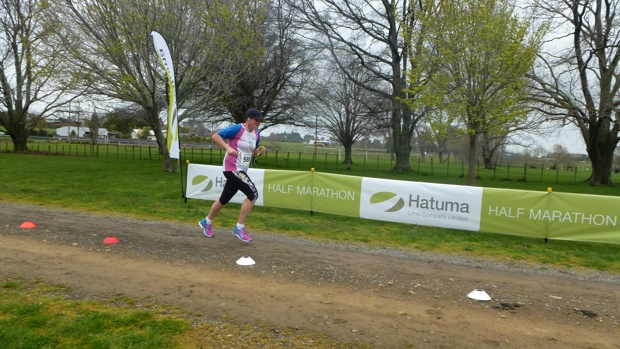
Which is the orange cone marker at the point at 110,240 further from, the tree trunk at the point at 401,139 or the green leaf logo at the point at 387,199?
the tree trunk at the point at 401,139

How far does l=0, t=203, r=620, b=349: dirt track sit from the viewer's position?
4.09 metres

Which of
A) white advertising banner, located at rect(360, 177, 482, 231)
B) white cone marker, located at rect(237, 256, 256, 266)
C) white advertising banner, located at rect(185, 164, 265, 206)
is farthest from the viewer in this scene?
white advertising banner, located at rect(185, 164, 265, 206)

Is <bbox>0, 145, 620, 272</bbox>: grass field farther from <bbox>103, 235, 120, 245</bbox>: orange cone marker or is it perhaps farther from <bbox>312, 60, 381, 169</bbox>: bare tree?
<bbox>312, 60, 381, 169</bbox>: bare tree

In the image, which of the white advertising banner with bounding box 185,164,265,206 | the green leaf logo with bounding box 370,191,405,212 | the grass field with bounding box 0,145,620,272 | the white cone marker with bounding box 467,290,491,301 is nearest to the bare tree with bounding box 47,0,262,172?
the grass field with bounding box 0,145,620,272

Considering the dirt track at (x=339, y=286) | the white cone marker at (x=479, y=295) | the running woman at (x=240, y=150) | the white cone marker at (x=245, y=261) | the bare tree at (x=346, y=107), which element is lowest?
the dirt track at (x=339, y=286)

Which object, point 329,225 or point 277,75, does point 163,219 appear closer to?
point 329,225

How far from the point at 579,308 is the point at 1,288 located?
6.14m

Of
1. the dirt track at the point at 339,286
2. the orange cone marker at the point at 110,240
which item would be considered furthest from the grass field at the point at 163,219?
the orange cone marker at the point at 110,240

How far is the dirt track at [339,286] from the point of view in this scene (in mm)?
4090

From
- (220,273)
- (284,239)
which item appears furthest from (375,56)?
(220,273)

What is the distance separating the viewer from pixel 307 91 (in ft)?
115

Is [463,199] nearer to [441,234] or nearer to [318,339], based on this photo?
[441,234]

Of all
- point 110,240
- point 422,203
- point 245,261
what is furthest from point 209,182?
point 245,261

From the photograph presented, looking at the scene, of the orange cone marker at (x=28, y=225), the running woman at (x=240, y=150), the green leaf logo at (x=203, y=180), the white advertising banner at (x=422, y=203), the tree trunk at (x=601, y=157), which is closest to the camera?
the running woman at (x=240, y=150)
